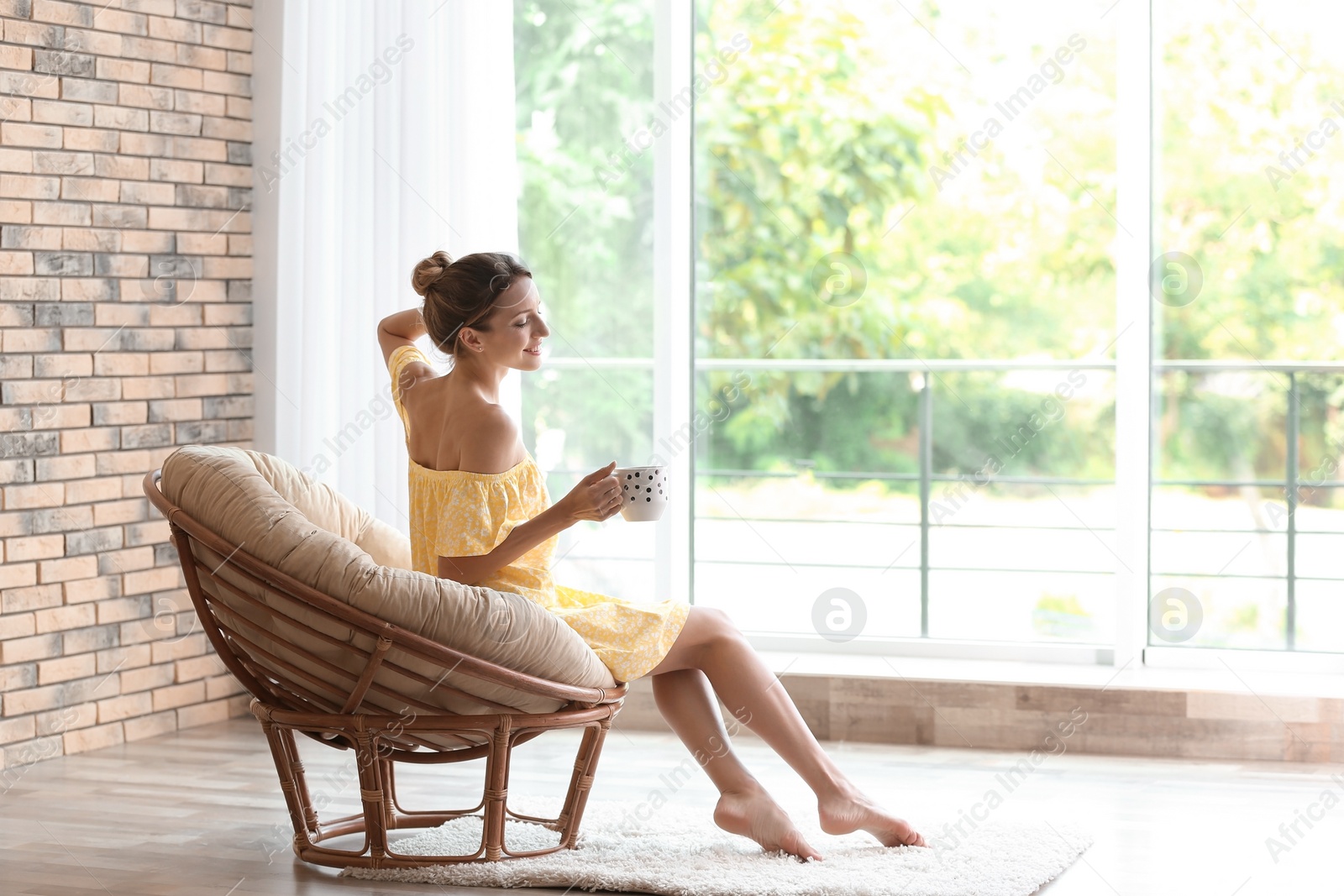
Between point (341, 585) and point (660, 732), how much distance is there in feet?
5.16

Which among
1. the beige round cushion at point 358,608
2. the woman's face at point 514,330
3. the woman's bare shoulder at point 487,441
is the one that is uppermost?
the woman's face at point 514,330

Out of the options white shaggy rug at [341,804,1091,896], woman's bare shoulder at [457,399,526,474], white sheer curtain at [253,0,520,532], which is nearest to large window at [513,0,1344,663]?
white sheer curtain at [253,0,520,532]

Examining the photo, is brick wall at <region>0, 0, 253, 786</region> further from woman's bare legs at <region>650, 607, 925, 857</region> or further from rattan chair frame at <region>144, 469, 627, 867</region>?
woman's bare legs at <region>650, 607, 925, 857</region>

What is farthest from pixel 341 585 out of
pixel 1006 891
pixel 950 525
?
pixel 950 525

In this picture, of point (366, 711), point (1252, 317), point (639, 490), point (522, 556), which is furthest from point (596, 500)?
point (1252, 317)

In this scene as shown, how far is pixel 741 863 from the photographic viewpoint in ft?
8.55

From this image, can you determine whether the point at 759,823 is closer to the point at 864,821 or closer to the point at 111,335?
the point at 864,821

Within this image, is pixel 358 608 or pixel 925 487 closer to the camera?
pixel 358 608

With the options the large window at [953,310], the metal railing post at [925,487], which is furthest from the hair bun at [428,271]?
the metal railing post at [925,487]

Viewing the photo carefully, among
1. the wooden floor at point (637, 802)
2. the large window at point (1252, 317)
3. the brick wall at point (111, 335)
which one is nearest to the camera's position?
the wooden floor at point (637, 802)

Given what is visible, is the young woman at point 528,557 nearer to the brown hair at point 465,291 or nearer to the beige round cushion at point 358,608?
the brown hair at point 465,291

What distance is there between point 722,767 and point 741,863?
0.17 metres

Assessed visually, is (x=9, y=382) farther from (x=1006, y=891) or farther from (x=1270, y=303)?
(x=1270, y=303)

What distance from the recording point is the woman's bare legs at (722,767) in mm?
2646
